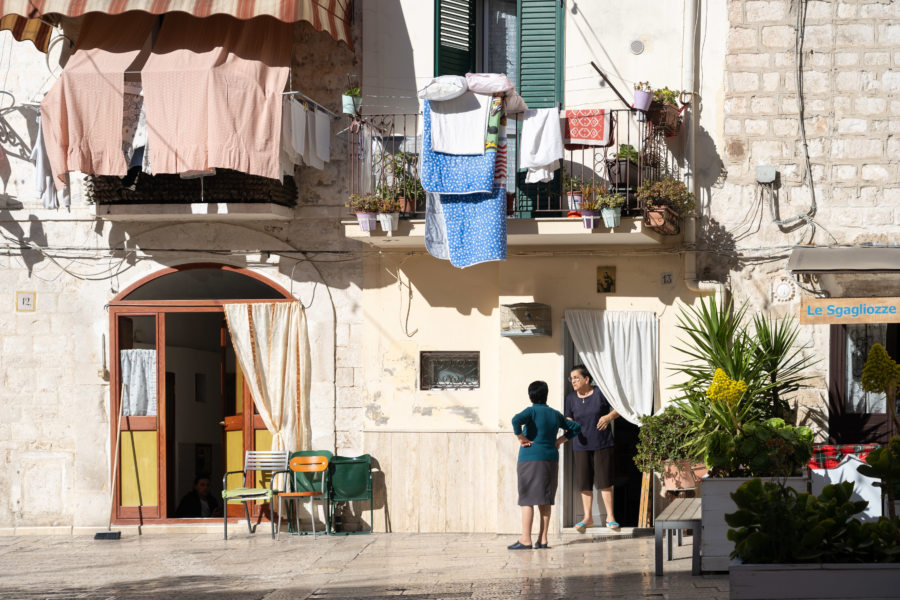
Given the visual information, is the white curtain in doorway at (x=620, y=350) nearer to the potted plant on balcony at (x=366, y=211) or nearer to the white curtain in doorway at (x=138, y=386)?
the potted plant on balcony at (x=366, y=211)

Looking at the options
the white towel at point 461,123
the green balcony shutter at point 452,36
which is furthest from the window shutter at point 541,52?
the white towel at point 461,123

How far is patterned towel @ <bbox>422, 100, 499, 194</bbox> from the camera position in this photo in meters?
12.1

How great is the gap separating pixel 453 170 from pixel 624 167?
1.96 metres

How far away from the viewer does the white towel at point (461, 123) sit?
12.2 m

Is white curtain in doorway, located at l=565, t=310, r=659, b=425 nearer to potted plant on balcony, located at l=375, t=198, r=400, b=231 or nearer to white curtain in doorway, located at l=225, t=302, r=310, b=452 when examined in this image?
potted plant on balcony, located at l=375, t=198, r=400, b=231

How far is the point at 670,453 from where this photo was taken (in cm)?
1199

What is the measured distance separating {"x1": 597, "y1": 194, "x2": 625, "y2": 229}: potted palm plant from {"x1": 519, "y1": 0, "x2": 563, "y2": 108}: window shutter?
1665 mm

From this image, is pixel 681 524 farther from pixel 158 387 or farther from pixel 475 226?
pixel 158 387

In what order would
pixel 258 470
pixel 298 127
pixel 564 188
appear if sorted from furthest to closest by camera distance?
pixel 258 470, pixel 564 188, pixel 298 127

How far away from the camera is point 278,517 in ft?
43.4

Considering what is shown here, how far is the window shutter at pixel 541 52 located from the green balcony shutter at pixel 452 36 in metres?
0.63

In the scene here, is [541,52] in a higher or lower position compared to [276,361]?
higher

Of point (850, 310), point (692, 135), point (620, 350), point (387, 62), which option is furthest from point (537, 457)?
point (387, 62)

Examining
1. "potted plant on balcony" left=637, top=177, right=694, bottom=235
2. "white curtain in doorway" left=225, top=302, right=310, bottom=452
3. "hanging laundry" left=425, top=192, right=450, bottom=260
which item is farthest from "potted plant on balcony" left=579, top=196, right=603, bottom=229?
"white curtain in doorway" left=225, top=302, right=310, bottom=452
